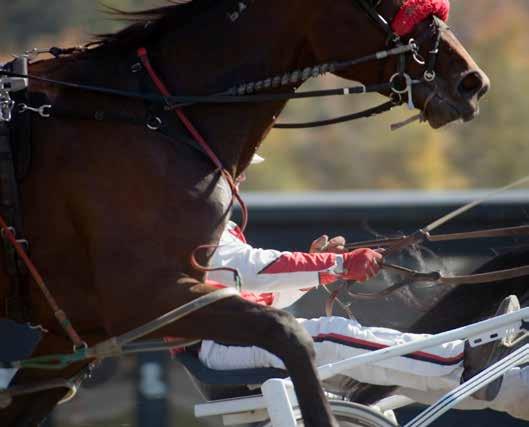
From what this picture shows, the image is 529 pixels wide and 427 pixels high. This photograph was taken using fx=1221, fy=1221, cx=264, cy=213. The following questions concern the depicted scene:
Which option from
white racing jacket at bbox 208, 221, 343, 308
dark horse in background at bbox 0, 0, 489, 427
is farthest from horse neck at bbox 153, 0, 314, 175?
white racing jacket at bbox 208, 221, 343, 308

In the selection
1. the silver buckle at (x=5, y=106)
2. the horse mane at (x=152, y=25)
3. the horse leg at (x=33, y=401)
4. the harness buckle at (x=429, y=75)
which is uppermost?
the horse mane at (x=152, y=25)

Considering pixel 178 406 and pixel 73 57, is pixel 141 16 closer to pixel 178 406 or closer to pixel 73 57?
pixel 73 57

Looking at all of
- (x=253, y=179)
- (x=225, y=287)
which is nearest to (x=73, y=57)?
(x=225, y=287)

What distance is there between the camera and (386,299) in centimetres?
477

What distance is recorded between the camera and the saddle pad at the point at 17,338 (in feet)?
12.5

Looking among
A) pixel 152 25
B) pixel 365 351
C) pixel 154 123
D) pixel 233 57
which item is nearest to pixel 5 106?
pixel 154 123

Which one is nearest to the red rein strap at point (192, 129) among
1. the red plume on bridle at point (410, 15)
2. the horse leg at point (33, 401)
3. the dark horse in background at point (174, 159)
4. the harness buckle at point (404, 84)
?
the dark horse in background at point (174, 159)

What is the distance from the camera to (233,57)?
12.7 feet

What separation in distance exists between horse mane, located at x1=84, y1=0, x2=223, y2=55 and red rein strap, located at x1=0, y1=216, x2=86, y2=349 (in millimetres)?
667

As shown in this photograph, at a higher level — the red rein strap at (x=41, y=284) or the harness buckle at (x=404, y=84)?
the harness buckle at (x=404, y=84)

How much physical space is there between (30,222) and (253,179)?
13383 millimetres

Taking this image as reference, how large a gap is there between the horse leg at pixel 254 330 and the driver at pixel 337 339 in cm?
30

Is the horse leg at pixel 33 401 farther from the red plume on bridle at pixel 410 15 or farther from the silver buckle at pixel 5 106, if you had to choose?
the red plume on bridle at pixel 410 15

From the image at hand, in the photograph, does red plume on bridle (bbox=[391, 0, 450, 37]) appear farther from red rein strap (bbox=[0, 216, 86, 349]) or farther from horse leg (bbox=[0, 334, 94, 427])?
horse leg (bbox=[0, 334, 94, 427])
